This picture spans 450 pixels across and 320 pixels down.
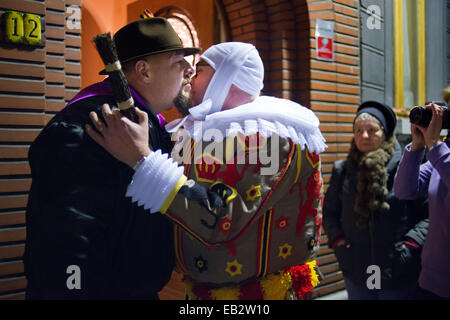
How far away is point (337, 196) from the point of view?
11.5 ft

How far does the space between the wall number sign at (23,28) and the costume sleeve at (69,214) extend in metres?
1.18

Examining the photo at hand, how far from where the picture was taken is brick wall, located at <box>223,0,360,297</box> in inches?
171

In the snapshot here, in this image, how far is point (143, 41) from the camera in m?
1.69

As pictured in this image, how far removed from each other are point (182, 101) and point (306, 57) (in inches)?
108

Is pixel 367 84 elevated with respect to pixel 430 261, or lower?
elevated

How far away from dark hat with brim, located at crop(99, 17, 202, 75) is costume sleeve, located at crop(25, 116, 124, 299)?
0.39m

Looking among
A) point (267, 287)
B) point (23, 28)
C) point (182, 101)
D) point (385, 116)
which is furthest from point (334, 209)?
point (23, 28)

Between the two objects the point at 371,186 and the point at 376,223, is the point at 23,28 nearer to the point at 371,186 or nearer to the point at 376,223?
the point at 371,186

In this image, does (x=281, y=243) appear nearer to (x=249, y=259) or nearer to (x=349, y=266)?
(x=249, y=259)

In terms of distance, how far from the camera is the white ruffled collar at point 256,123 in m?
1.63

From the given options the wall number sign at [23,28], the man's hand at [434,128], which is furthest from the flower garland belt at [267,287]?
the wall number sign at [23,28]

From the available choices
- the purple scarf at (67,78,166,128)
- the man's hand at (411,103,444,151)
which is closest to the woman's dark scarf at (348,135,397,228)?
the man's hand at (411,103,444,151)
